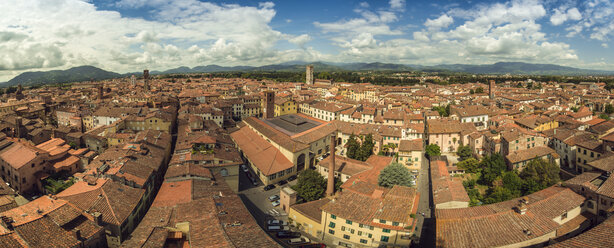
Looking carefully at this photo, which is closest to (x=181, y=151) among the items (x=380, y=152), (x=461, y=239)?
(x=380, y=152)

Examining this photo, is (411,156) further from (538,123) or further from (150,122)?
(150,122)

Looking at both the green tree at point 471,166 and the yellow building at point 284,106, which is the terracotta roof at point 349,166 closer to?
the green tree at point 471,166

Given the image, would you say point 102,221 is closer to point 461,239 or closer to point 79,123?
point 461,239

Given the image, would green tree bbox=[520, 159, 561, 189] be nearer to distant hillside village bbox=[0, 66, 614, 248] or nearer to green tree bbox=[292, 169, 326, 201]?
distant hillside village bbox=[0, 66, 614, 248]

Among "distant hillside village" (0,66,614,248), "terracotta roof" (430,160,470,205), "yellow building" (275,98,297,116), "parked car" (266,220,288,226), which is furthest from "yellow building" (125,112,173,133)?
"terracotta roof" (430,160,470,205)

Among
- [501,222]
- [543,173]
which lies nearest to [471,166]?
[543,173]

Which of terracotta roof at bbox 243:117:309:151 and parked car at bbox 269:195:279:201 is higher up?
terracotta roof at bbox 243:117:309:151
